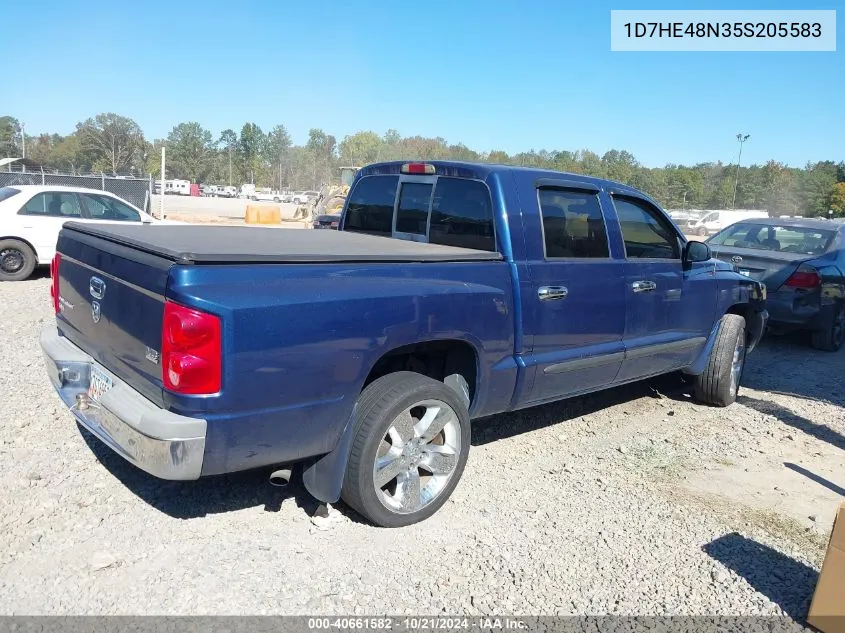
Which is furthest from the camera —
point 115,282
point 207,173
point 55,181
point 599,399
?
point 207,173

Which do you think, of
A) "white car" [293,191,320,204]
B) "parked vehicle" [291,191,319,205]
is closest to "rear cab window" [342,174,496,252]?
"white car" [293,191,320,204]

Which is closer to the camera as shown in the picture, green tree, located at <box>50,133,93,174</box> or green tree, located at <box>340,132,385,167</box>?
green tree, located at <box>50,133,93,174</box>

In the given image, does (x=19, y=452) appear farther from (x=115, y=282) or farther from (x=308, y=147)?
(x=308, y=147)

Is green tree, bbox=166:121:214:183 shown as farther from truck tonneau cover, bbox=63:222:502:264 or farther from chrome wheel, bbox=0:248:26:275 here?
truck tonneau cover, bbox=63:222:502:264

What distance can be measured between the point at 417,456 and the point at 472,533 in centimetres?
49

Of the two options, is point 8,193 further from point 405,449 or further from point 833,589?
point 833,589

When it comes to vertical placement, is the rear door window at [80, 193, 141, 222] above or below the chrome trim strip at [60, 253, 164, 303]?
above

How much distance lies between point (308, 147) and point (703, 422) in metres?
112

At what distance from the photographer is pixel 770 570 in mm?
3471

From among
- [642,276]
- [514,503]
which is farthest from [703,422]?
[514,503]

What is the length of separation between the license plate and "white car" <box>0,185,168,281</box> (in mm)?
7707

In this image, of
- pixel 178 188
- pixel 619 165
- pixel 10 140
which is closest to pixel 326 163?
pixel 178 188

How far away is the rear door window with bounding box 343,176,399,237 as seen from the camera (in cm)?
496

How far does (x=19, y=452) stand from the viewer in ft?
13.9
